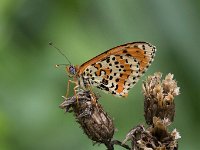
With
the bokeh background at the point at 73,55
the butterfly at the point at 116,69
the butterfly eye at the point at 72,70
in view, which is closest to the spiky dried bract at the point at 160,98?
the butterfly at the point at 116,69

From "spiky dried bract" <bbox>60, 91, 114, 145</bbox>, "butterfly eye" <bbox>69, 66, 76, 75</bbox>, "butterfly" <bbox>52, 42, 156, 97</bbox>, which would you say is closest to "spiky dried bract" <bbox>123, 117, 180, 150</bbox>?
"spiky dried bract" <bbox>60, 91, 114, 145</bbox>

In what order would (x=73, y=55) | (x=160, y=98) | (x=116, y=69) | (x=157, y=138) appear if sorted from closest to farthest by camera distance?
(x=157, y=138) < (x=160, y=98) < (x=116, y=69) < (x=73, y=55)

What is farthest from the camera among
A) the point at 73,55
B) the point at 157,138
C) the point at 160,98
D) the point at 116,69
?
the point at 73,55

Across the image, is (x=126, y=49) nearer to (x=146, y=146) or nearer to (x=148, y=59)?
(x=148, y=59)

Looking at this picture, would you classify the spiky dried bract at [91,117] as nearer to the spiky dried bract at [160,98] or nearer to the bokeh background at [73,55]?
the spiky dried bract at [160,98]

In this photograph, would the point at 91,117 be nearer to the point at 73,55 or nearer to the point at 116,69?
the point at 116,69

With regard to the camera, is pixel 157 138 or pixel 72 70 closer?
pixel 157 138

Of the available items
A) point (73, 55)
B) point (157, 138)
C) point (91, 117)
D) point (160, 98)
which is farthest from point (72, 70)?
point (73, 55)

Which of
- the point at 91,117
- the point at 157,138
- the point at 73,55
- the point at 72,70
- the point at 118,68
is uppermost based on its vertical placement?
the point at 73,55
